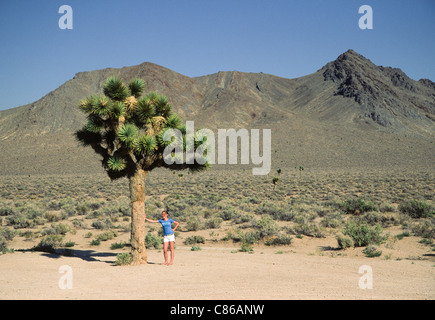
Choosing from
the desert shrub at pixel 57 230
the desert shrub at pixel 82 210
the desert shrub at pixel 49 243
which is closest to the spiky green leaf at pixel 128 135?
the desert shrub at pixel 49 243

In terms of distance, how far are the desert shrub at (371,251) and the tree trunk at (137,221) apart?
306 inches

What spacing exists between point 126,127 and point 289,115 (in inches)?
4345

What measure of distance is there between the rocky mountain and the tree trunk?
67395 mm

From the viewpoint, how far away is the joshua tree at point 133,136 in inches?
418

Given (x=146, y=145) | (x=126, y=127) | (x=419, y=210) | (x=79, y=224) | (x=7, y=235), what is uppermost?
(x=126, y=127)

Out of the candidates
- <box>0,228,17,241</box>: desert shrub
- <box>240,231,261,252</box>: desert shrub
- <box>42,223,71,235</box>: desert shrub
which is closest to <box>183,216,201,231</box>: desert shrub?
<box>240,231,261,252</box>: desert shrub

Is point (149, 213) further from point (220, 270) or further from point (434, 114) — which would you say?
point (434, 114)

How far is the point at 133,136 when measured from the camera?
10422 mm

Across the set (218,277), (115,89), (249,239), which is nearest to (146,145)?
(115,89)

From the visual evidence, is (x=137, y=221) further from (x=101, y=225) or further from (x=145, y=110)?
(x=101, y=225)

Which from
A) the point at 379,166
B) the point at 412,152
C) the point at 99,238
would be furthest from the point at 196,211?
the point at 412,152

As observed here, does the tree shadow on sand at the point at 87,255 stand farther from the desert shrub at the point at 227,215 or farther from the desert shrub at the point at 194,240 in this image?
the desert shrub at the point at 227,215

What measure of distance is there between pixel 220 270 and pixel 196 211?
519 inches

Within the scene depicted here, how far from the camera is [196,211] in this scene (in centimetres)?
2275
